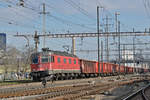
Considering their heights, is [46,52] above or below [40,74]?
above

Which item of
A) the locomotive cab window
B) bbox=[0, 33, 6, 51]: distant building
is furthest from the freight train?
bbox=[0, 33, 6, 51]: distant building

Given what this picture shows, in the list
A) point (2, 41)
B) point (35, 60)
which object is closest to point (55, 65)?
point (35, 60)

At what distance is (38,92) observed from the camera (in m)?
21.2

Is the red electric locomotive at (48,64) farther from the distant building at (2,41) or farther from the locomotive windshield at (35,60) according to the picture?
the distant building at (2,41)

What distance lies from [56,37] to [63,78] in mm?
Result: 28815

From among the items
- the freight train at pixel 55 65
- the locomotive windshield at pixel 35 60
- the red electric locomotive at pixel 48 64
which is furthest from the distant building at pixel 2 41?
the locomotive windshield at pixel 35 60

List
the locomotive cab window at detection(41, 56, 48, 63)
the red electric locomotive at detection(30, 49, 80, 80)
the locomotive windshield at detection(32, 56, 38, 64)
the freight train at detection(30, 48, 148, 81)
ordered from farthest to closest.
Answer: the locomotive windshield at detection(32, 56, 38, 64) < the locomotive cab window at detection(41, 56, 48, 63) < the freight train at detection(30, 48, 148, 81) < the red electric locomotive at detection(30, 49, 80, 80)

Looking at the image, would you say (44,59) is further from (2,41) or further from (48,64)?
(2,41)

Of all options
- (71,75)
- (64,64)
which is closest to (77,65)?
(71,75)

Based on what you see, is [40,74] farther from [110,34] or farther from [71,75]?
[110,34]

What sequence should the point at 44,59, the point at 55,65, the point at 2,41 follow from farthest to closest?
the point at 2,41 < the point at 55,65 < the point at 44,59

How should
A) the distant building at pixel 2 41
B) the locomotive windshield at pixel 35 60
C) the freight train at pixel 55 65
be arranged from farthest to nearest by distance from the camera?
the distant building at pixel 2 41, the locomotive windshield at pixel 35 60, the freight train at pixel 55 65

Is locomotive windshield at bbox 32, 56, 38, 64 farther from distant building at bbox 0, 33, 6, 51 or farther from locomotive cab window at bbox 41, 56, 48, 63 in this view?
distant building at bbox 0, 33, 6, 51

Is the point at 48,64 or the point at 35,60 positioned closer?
the point at 48,64
